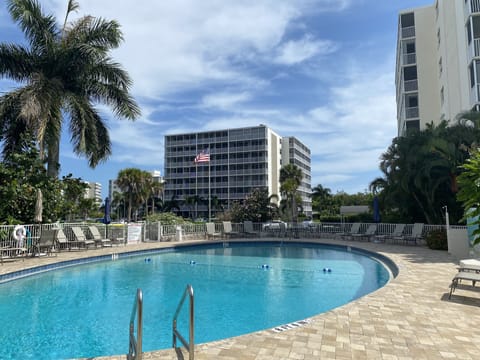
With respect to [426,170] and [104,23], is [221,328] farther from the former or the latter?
[104,23]

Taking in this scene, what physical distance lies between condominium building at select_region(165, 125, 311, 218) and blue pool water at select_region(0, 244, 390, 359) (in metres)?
50.8

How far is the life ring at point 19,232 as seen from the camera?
11.7 meters

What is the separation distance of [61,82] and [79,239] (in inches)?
294

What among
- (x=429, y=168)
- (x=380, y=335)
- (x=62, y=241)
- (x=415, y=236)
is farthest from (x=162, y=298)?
(x=429, y=168)

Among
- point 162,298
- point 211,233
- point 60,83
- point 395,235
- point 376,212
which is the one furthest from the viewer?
point 211,233

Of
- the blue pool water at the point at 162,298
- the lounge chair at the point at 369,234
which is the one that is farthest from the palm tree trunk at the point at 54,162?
the lounge chair at the point at 369,234

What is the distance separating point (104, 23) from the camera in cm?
1588

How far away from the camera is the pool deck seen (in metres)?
Result: 3.77

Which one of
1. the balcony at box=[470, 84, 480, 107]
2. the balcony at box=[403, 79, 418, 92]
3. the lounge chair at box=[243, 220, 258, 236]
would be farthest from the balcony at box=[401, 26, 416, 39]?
the lounge chair at box=[243, 220, 258, 236]

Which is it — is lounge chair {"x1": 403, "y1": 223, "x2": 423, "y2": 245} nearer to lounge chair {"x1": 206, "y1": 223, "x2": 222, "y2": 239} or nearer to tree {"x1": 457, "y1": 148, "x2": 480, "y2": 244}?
lounge chair {"x1": 206, "y1": 223, "x2": 222, "y2": 239}

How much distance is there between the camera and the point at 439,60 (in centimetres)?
2752

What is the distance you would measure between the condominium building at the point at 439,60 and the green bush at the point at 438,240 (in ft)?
32.7

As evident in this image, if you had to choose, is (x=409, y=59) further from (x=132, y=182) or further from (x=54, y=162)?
(x=132, y=182)

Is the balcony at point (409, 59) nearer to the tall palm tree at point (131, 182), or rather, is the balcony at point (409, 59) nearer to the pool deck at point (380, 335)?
the pool deck at point (380, 335)
